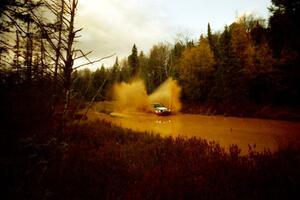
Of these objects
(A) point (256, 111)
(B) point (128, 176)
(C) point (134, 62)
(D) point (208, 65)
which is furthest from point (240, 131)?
(C) point (134, 62)

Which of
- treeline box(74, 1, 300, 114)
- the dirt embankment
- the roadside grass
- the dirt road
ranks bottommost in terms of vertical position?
the dirt road

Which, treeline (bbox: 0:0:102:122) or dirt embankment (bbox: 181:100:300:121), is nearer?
treeline (bbox: 0:0:102:122)

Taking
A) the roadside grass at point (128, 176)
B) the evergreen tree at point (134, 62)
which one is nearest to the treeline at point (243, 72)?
the roadside grass at point (128, 176)

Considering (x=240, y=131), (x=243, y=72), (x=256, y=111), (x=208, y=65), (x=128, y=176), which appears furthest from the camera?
(x=208, y=65)

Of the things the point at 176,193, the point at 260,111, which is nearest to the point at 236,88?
the point at 260,111

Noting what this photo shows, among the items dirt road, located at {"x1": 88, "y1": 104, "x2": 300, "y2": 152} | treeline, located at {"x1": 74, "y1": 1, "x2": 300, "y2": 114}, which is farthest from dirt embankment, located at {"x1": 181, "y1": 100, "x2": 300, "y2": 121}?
dirt road, located at {"x1": 88, "y1": 104, "x2": 300, "y2": 152}

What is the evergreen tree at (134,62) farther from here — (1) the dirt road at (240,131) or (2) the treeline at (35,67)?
(2) the treeline at (35,67)

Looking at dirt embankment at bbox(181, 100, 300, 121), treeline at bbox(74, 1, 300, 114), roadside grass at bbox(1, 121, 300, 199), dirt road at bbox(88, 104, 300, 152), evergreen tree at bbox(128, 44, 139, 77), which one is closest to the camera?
roadside grass at bbox(1, 121, 300, 199)

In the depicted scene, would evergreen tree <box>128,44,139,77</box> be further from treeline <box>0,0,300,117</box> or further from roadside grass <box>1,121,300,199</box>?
roadside grass <box>1,121,300,199</box>

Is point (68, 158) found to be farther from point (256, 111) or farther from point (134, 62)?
point (134, 62)

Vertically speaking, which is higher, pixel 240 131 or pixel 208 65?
pixel 208 65

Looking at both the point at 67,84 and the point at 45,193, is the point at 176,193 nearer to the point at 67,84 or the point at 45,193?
the point at 45,193

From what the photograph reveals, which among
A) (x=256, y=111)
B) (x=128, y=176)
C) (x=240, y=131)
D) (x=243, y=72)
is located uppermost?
(x=243, y=72)

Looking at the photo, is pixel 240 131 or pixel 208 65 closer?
pixel 240 131
